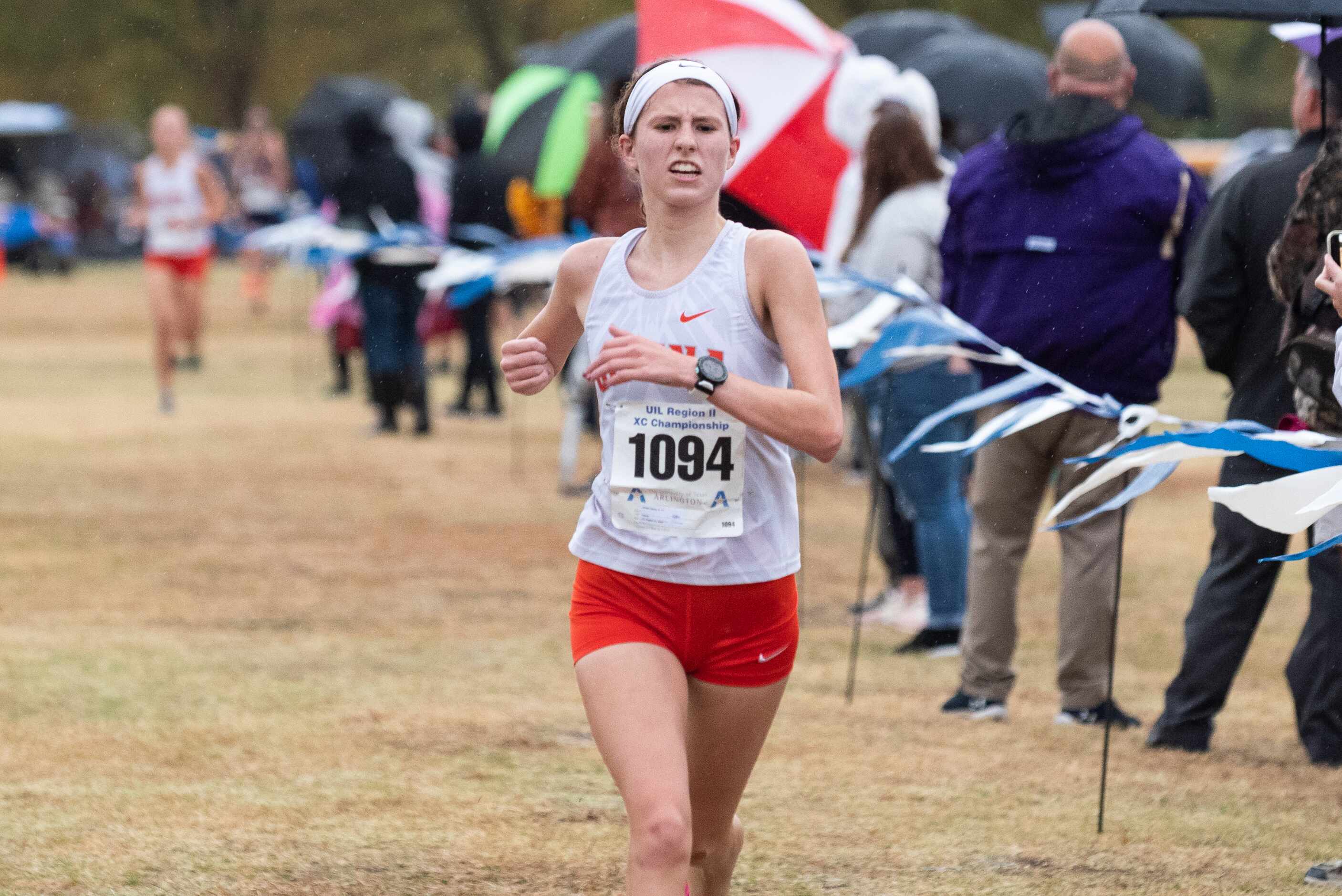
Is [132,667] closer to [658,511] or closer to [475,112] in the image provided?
[658,511]

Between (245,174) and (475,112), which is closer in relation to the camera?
(475,112)

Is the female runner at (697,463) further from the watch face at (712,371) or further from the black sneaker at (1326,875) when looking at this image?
the black sneaker at (1326,875)

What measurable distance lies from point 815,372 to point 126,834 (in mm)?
2560

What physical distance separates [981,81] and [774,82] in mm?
6391

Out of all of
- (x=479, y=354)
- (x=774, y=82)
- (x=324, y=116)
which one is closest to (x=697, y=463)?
(x=774, y=82)

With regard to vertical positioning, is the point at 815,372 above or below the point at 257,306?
above

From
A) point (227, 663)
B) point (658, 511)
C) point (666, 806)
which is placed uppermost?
point (658, 511)

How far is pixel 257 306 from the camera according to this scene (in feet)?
93.0

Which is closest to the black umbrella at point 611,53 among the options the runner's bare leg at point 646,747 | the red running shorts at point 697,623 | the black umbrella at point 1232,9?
the black umbrella at point 1232,9

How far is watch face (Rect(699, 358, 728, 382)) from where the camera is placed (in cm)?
343

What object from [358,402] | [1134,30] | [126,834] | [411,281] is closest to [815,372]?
[126,834]

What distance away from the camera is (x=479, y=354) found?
52.1 feet

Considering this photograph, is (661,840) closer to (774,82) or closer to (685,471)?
(685,471)

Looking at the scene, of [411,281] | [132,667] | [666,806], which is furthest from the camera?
[411,281]
